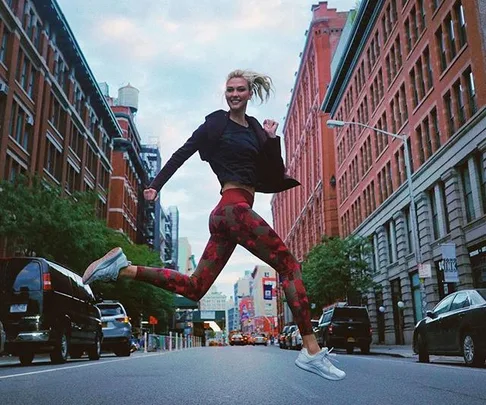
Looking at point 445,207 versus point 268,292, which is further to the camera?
point 268,292

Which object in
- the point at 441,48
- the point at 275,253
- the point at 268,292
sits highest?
the point at 441,48

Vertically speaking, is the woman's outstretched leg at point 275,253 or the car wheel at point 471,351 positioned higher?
the woman's outstretched leg at point 275,253

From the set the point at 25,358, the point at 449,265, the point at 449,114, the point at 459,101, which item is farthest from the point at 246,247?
the point at 449,114

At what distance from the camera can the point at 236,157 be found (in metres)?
4.27

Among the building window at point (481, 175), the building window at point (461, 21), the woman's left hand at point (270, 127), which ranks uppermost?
the building window at point (461, 21)

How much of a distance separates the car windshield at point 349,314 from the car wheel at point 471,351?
12.4 metres

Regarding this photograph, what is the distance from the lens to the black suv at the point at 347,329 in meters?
24.2

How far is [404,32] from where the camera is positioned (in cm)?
3438

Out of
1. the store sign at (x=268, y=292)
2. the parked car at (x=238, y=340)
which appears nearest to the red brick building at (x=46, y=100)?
the parked car at (x=238, y=340)

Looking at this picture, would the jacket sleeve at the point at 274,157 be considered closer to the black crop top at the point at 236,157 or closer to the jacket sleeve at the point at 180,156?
the black crop top at the point at 236,157

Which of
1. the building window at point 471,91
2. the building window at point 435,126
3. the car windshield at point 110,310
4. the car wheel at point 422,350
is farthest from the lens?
the building window at point 435,126

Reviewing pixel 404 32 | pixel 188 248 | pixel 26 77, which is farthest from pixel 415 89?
pixel 188 248

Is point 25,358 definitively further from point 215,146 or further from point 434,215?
point 434,215

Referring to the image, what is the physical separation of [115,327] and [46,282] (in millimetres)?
7491
